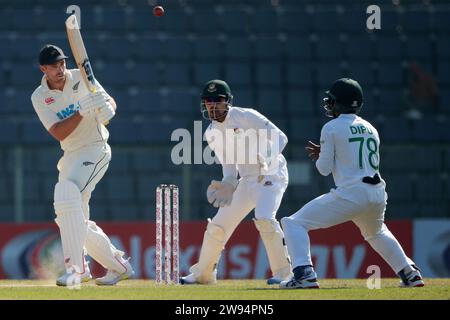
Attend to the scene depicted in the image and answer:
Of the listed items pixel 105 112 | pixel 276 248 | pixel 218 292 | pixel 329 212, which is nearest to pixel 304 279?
pixel 329 212

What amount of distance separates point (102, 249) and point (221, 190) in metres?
0.99

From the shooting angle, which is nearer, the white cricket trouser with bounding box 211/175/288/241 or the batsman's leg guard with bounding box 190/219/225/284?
the white cricket trouser with bounding box 211/175/288/241

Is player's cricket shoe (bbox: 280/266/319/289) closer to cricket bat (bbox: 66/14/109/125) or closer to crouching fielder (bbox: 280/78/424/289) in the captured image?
crouching fielder (bbox: 280/78/424/289)

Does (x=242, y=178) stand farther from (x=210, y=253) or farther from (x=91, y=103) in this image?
(x=91, y=103)

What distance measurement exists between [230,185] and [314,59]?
673cm

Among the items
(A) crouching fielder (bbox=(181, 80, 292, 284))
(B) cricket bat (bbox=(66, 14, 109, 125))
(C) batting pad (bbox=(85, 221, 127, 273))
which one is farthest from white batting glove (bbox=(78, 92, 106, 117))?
(A) crouching fielder (bbox=(181, 80, 292, 284))

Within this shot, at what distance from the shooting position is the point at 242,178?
9.86 m

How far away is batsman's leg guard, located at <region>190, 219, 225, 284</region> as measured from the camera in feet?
32.2

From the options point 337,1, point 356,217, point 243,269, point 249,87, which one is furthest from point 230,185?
point 337,1

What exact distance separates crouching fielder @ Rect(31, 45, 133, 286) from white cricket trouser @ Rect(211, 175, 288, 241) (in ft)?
2.87

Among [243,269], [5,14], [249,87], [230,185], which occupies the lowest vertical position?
[243,269]

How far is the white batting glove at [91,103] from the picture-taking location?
891 centimetres

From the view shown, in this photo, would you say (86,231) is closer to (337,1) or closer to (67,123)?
(67,123)
